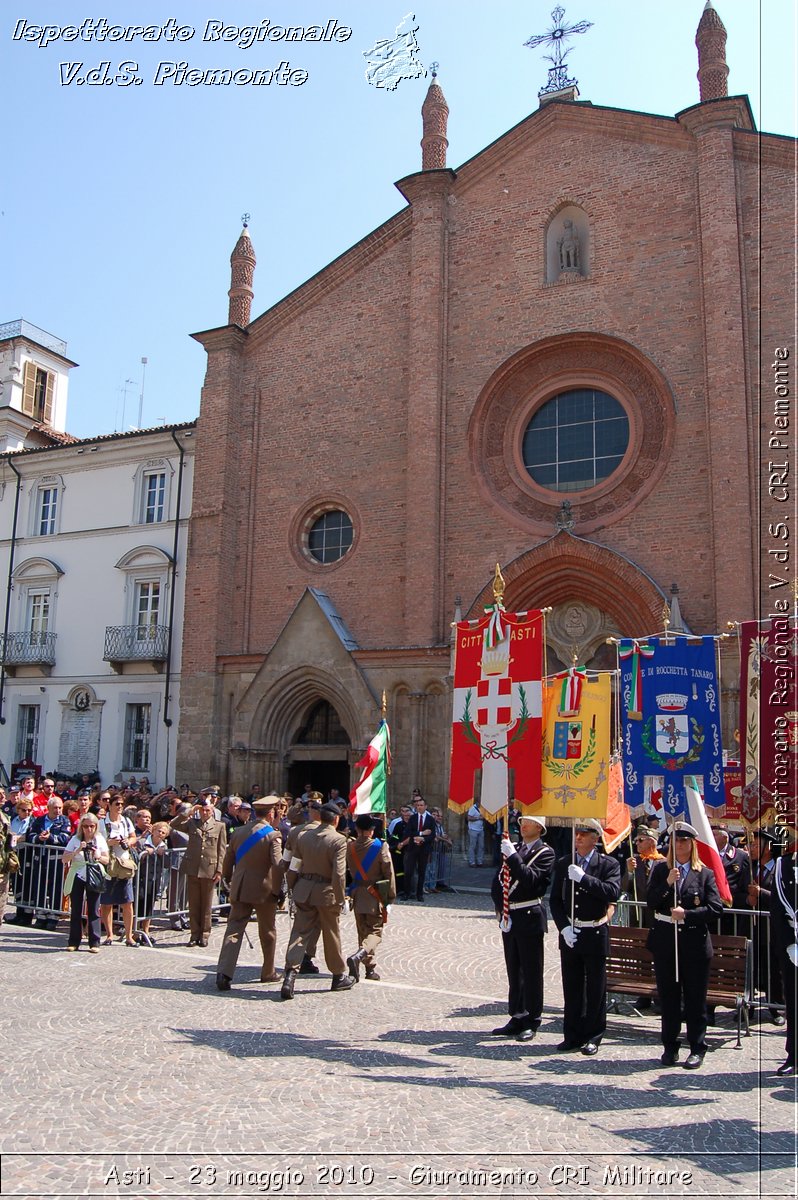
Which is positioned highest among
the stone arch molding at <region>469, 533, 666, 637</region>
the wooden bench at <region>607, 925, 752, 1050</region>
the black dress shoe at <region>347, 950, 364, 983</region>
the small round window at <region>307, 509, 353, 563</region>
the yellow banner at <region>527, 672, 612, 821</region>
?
the small round window at <region>307, 509, 353, 563</region>

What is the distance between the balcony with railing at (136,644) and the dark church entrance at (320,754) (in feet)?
14.9

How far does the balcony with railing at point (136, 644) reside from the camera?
2552 cm

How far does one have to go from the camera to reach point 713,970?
8.40 m

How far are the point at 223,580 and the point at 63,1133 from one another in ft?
62.8

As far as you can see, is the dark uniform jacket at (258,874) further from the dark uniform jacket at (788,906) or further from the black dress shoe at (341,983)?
the dark uniform jacket at (788,906)

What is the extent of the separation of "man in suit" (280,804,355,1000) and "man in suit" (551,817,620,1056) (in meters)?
2.44

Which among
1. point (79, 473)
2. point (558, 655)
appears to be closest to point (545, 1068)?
point (558, 655)

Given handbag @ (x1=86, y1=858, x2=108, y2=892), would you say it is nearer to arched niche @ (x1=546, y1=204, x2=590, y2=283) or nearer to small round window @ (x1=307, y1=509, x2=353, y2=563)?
small round window @ (x1=307, y1=509, x2=353, y2=563)

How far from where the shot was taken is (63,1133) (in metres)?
5.43

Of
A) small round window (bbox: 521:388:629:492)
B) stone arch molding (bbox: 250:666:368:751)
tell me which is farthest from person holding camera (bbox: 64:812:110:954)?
small round window (bbox: 521:388:629:492)

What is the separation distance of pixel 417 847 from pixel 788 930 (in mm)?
9269

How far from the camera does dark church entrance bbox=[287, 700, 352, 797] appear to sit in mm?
23172

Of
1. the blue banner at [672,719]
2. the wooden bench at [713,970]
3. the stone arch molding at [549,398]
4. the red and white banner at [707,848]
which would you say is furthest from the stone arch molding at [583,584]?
the red and white banner at [707,848]

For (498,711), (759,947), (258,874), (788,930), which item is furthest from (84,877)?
(788,930)
